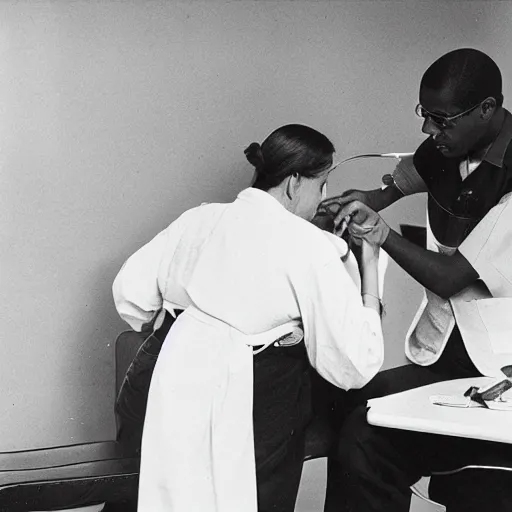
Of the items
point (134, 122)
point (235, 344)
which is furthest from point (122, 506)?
point (134, 122)

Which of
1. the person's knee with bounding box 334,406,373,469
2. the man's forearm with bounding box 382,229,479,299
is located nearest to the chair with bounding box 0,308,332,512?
the person's knee with bounding box 334,406,373,469

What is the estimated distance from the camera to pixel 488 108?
5.51ft

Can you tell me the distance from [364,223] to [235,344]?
13.4 inches

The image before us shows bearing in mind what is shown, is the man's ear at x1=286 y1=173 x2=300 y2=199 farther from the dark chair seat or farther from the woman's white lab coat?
the dark chair seat

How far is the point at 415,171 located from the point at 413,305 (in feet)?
1.10

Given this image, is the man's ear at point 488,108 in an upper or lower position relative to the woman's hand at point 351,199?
upper

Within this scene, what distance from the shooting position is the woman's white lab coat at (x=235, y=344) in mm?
1539

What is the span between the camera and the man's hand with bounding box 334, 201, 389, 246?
1.67 meters

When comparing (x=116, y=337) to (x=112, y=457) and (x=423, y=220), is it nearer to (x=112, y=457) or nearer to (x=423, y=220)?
(x=112, y=457)

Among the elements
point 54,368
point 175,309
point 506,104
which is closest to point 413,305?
point 506,104

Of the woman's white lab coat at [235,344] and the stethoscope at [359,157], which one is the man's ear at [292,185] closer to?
the woman's white lab coat at [235,344]

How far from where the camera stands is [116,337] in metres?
2.08

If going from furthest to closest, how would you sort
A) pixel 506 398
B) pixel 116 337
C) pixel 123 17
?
pixel 116 337
pixel 123 17
pixel 506 398

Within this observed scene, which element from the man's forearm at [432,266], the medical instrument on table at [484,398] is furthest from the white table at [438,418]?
the man's forearm at [432,266]
